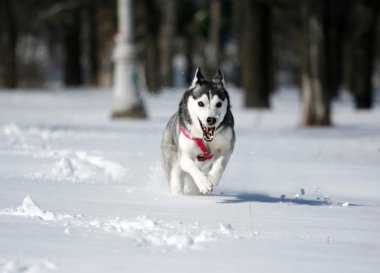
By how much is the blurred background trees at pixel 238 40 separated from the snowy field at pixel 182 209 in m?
1.56

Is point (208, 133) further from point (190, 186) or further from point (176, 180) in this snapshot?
point (190, 186)

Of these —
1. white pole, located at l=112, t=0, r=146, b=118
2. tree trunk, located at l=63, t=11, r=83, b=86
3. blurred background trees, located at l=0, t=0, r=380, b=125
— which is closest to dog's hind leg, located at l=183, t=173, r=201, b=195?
blurred background trees, located at l=0, t=0, r=380, b=125

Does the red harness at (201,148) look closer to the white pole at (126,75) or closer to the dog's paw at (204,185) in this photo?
the dog's paw at (204,185)

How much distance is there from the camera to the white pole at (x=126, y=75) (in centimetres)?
2000

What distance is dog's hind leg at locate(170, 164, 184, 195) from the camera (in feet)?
25.2

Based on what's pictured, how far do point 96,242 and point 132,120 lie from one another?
15005mm

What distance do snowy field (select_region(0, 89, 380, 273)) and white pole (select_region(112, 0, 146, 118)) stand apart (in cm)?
475

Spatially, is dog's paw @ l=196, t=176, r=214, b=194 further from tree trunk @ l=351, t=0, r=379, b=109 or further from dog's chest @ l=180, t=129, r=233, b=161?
tree trunk @ l=351, t=0, r=379, b=109

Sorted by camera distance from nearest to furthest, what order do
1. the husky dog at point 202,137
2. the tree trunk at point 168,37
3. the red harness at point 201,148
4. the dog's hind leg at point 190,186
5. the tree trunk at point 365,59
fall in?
1. the husky dog at point 202,137
2. the red harness at point 201,148
3. the dog's hind leg at point 190,186
4. the tree trunk at point 365,59
5. the tree trunk at point 168,37

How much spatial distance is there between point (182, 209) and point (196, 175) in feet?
1.97

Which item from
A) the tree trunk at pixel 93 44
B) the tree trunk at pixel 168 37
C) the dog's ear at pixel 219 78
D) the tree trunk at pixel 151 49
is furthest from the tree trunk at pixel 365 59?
the tree trunk at pixel 93 44

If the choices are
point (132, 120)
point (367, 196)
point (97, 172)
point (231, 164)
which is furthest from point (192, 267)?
point (132, 120)

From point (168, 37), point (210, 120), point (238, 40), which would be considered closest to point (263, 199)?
point (210, 120)

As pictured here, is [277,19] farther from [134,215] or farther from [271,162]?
[134,215]
